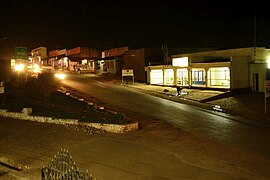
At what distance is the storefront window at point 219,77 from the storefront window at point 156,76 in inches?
295

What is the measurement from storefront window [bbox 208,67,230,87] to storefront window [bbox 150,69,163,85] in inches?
295

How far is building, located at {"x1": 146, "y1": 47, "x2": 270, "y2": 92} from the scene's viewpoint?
2748 centimetres

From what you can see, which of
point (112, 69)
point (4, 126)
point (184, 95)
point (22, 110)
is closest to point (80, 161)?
point (4, 126)

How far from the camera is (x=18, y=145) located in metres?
12.0

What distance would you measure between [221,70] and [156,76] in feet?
31.1

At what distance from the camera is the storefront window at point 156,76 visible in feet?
121

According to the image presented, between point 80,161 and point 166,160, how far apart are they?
271cm

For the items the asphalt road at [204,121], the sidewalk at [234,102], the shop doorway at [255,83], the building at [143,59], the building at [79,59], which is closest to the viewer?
the asphalt road at [204,121]

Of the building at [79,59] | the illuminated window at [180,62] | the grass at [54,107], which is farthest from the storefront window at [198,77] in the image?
the building at [79,59]

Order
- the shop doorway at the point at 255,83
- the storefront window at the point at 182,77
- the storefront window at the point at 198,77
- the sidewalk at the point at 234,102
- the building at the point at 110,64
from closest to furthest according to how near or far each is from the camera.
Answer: the sidewalk at the point at 234,102, the shop doorway at the point at 255,83, the storefront window at the point at 198,77, the storefront window at the point at 182,77, the building at the point at 110,64

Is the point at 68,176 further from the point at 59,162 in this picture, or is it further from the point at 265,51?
the point at 265,51

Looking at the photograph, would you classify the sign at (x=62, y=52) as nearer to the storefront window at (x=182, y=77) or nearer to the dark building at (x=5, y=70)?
the dark building at (x=5, y=70)

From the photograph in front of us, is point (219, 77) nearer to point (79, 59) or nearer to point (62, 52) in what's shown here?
point (79, 59)

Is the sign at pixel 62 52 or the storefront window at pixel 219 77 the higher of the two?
the sign at pixel 62 52
